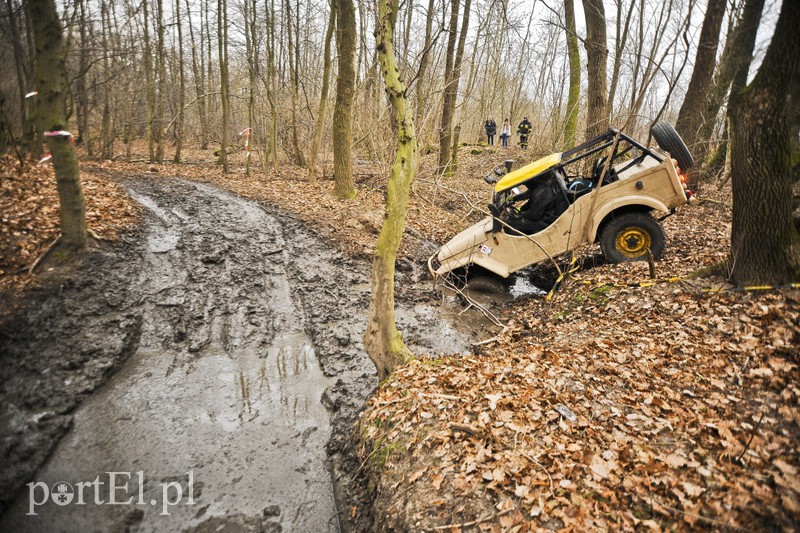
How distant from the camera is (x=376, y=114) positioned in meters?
15.5

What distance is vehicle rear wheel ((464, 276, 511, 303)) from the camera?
7.75 meters

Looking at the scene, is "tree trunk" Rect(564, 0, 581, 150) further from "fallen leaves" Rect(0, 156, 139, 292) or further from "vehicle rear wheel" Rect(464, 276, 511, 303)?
"fallen leaves" Rect(0, 156, 139, 292)

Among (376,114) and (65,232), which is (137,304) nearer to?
(65,232)

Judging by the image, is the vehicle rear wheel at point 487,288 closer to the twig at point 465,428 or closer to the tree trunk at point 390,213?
the tree trunk at point 390,213

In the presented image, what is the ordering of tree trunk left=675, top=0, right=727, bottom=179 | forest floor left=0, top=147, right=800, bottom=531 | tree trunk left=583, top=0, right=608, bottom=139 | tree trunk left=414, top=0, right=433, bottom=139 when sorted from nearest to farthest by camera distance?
forest floor left=0, top=147, right=800, bottom=531, tree trunk left=675, top=0, right=727, bottom=179, tree trunk left=583, top=0, right=608, bottom=139, tree trunk left=414, top=0, right=433, bottom=139

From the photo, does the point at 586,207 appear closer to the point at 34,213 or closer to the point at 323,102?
the point at 323,102

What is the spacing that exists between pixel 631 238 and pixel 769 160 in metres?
2.35

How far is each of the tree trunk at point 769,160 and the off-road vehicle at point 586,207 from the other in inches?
55.9

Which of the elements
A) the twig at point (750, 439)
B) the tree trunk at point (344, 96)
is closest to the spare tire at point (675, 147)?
the twig at point (750, 439)

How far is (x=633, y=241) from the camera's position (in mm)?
6641

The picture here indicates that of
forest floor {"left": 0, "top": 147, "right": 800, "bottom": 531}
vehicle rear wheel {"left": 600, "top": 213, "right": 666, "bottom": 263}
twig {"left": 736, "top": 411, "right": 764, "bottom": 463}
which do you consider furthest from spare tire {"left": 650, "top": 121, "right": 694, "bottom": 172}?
twig {"left": 736, "top": 411, "right": 764, "bottom": 463}

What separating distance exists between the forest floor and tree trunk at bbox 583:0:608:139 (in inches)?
196

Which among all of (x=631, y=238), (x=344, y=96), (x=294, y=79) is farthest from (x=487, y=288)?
(x=294, y=79)

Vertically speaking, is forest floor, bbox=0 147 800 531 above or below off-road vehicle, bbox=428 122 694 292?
below
